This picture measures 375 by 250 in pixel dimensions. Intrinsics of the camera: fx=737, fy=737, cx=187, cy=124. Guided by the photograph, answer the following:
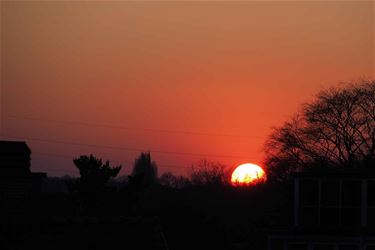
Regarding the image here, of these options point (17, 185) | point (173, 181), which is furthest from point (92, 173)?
point (173, 181)

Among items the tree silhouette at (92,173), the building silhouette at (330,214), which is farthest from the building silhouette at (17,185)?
the building silhouette at (330,214)

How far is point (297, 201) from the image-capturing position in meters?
37.8

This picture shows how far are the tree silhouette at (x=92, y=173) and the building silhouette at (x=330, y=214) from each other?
914cm

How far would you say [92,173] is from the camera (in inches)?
1533

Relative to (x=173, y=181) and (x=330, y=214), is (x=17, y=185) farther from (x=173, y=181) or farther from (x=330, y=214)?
(x=173, y=181)

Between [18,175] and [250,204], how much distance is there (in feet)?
157

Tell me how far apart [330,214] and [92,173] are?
12.5 meters

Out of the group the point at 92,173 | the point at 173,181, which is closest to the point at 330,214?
the point at 92,173

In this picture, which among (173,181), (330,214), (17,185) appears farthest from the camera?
(173,181)

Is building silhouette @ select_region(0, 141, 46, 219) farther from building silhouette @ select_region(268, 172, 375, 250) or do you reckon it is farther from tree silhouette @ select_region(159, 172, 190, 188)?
tree silhouette @ select_region(159, 172, 190, 188)

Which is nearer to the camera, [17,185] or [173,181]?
[17,185]

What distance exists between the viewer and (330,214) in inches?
1475

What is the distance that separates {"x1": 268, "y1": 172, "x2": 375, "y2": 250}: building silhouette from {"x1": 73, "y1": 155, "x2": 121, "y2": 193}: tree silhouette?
9142 millimetres

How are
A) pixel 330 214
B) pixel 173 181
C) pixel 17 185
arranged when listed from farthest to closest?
1. pixel 173 181
2. pixel 330 214
3. pixel 17 185
